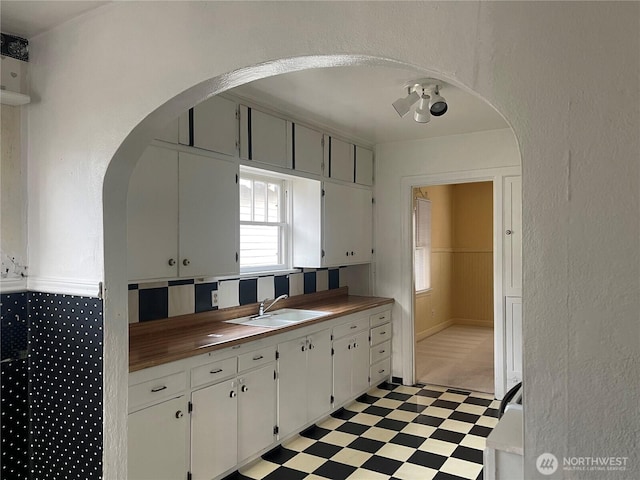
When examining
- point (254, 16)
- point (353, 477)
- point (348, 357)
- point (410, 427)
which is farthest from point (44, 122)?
point (410, 427)

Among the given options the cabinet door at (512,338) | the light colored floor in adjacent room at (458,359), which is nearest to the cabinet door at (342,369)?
the light colored floor in adjacent room at (458,359)

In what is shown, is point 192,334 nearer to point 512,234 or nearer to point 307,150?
point 307,150

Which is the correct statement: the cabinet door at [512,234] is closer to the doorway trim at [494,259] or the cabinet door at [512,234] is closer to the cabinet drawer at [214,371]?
the doorway trim at [494,259]

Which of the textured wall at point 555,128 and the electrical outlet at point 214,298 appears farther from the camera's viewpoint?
the electrical outlet at point 214,298

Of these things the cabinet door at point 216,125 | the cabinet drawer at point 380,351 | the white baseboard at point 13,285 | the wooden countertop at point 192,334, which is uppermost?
the cabinet door at point 216,125

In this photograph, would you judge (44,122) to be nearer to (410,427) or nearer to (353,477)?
(353,477)

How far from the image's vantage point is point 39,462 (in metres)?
2.42

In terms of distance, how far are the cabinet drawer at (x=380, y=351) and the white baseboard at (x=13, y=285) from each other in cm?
304

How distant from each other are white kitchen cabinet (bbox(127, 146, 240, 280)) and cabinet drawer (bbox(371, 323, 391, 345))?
6.03 feet

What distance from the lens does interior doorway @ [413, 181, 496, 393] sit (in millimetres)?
6836

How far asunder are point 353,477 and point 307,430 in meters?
0.77

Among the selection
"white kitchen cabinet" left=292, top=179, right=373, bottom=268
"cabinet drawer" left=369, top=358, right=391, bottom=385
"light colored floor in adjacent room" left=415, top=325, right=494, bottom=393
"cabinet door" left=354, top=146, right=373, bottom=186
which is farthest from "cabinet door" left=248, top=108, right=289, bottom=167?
"light colored floor in adjacent room" left=415, top=325, right=494, bottom=393

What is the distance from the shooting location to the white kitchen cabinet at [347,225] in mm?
4391

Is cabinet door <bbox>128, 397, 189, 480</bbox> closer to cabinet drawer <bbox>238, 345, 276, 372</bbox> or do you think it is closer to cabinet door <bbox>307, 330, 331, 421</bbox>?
cabinet drawer <bbox>238, 345, 276, 372</bbox>
